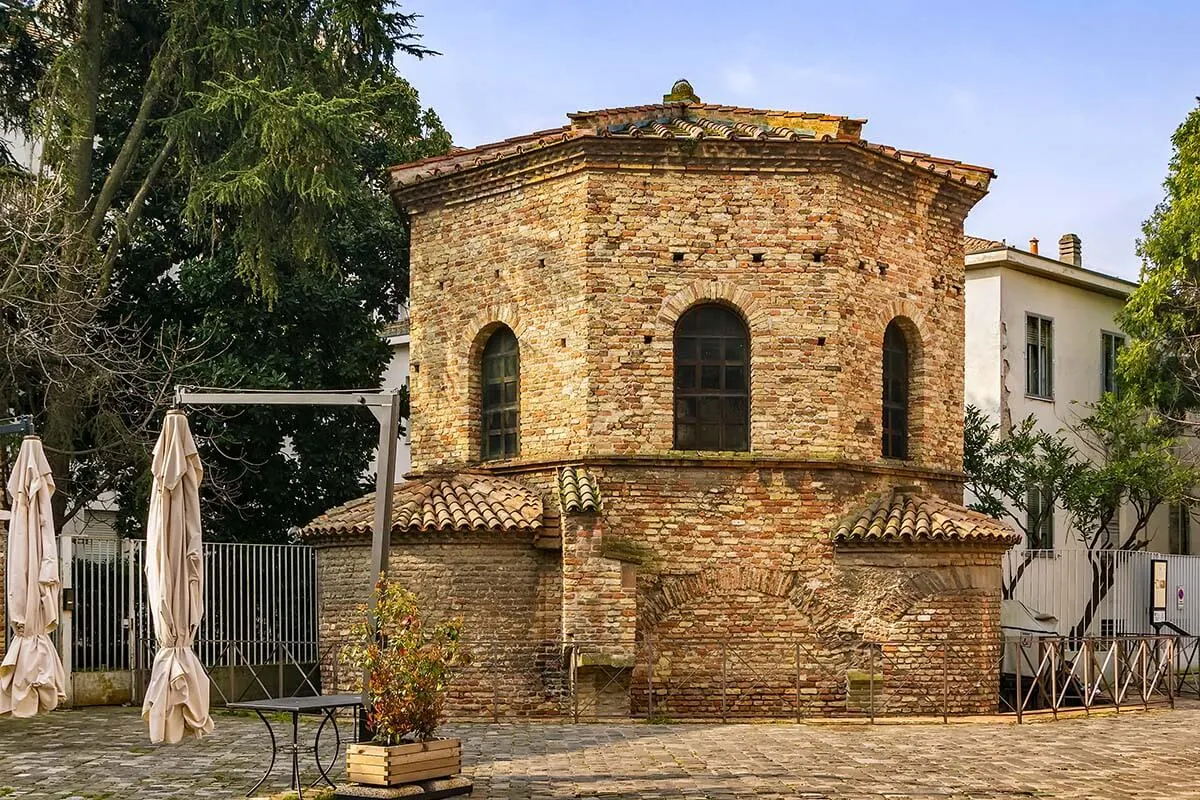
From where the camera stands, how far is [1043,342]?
2734 centimetres

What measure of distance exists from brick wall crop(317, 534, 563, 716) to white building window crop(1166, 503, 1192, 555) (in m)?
17.1

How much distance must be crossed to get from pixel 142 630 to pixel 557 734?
21.9ft

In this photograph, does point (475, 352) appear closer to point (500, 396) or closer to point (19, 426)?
point (500, 396)

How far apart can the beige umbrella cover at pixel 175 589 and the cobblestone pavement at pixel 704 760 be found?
631mm

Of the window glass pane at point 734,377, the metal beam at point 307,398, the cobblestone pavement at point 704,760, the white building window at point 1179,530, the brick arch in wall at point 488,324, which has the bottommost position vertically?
the cobblestone pavement at point 704,760

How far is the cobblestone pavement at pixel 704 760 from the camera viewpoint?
11.2 metres

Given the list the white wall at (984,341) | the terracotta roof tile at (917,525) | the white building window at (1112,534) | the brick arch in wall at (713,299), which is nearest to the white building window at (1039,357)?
the white wall at (984,341)

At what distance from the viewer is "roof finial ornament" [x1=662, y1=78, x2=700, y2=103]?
20.0 meters

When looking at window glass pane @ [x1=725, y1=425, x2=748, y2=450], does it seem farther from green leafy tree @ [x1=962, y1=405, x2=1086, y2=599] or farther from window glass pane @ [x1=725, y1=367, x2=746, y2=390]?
green leafy tree @ [x1=962, y1=405, x2=1086, y2=599]

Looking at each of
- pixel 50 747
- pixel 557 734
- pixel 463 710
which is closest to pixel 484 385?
pixel 463 710

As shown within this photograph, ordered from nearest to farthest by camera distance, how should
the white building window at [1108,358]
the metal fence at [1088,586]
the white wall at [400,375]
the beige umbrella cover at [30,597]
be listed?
the beige umbrella cover at [30,597] < the metal fence at [1088,586] < the white building window at [1108,358] < the white wall at [400,375]

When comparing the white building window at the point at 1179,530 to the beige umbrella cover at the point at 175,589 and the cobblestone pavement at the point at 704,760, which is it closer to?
the cobblestone pavement at the point at 704,760

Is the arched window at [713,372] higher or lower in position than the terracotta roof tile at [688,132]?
lower

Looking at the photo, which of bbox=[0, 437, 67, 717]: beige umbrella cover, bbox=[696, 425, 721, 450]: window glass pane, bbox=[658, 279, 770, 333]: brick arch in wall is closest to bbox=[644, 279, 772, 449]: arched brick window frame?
bbox=[658, 279, 770, 333]: brick arch in wall
